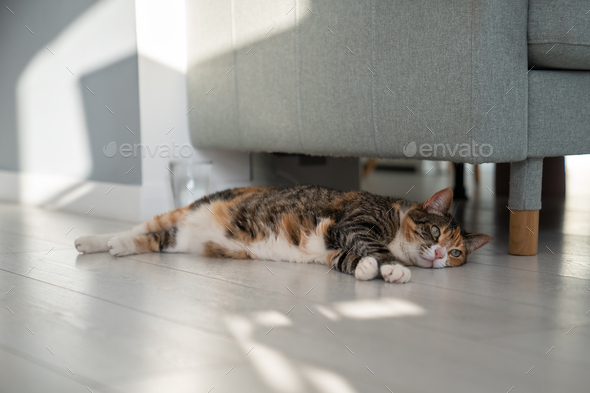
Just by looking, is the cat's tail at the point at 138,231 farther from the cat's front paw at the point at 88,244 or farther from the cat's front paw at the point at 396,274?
the cat's front paw at the point at 396,274

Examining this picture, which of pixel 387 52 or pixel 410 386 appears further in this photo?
pixel 387 52

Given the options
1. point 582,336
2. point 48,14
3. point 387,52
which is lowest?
point 582,336

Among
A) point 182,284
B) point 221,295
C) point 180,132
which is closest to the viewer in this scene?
point 221,295

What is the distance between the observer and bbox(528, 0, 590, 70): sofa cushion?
153cm

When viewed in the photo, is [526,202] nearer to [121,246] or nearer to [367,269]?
[367,269]

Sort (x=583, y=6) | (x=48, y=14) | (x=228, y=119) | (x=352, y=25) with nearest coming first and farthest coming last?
(x=583, y=6), (x=352, y=25), (x=228, y=119), (x=48, y=14)

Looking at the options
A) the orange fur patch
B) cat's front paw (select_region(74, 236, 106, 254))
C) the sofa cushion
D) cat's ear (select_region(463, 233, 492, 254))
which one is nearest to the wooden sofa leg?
cat's ear (select_region(463, 233, 492, 254))

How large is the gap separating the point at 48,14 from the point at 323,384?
282 cm

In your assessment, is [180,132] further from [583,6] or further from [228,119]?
[583,6]

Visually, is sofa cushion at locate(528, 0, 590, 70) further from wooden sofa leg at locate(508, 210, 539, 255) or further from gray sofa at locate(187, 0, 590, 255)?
wooden sofa leg at locate(508, 210, 539, 255)

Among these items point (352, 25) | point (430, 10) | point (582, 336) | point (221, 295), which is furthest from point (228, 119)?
point (582, 336)

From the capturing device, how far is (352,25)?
1835 mm
